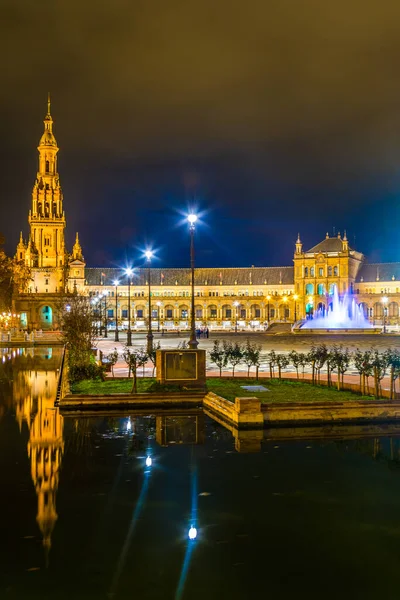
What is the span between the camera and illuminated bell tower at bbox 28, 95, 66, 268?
13725 centimetres

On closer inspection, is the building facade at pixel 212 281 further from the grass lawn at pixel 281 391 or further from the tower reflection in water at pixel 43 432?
the grass lawn at pixel 281 391

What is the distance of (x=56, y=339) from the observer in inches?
2495

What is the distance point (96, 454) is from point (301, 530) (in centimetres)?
616

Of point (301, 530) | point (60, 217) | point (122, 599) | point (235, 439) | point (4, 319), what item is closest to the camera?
point (122, 599)

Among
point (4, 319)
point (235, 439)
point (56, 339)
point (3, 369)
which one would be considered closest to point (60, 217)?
point (4, 319)

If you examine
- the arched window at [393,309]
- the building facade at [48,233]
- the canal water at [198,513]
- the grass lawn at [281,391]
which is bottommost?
the canal water at [198,513]

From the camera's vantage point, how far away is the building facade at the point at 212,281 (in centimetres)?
13788

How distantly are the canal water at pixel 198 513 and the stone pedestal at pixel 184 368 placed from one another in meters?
5.52

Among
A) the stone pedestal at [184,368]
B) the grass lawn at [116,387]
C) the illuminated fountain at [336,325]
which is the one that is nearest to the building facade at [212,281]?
the illuminated fountain at [336,325]

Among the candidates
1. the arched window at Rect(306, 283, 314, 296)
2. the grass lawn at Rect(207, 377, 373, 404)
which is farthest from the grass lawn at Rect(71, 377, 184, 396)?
the arched window at Rect(306, 283, 314, 296)

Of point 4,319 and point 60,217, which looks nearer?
point 4,319

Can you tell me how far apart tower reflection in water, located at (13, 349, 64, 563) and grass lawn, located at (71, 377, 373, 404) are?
173cm

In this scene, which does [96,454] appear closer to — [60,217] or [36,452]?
[36,452]

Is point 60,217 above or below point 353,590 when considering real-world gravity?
above
